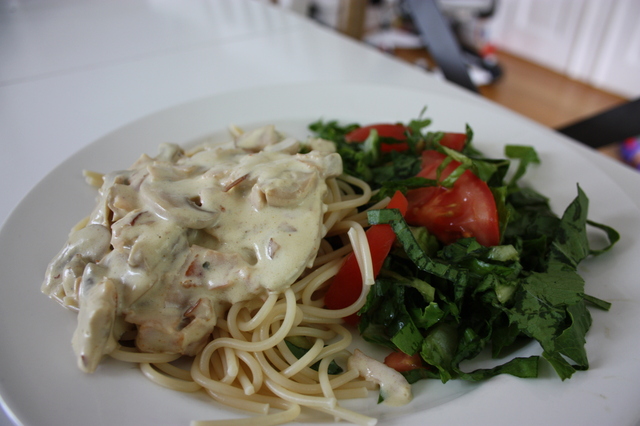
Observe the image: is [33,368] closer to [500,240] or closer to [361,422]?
[361,422]

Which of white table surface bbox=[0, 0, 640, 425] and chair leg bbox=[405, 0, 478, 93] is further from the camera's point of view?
chair leg bbox=[405, 0, 478, 93]

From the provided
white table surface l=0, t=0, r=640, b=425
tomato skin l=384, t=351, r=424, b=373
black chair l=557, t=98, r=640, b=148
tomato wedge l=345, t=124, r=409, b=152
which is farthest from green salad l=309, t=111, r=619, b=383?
black chair l=557, t=98, r=640, b=148

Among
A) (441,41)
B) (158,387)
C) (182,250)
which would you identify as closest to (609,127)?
(441,41)

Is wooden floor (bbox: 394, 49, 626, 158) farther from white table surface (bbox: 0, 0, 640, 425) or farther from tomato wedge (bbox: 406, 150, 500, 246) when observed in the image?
tomato wedge (bbox: 406, 150, 500, 246)

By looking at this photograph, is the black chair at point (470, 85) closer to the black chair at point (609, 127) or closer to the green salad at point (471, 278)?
the black chair at point (609, 127)

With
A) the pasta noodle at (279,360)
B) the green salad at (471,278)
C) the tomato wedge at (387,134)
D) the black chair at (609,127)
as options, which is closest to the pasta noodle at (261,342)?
the pasta noodle at (279,360)

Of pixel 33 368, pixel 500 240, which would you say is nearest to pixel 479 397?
pixel 500 240

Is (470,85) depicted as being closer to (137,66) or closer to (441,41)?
(441,41)
